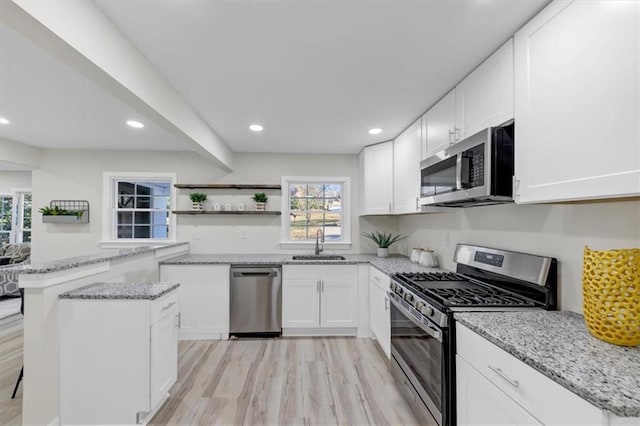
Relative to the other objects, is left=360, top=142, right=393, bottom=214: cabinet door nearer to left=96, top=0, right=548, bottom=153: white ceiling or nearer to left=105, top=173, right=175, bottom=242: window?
left=96, top=0, right=548, bottom=153: white ceiling

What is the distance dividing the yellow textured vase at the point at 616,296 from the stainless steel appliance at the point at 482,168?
534 mm

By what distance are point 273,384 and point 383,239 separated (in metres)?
2.27

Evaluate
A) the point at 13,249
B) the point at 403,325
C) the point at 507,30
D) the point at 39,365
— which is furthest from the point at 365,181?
the point at 13,249

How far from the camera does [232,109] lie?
102 inches

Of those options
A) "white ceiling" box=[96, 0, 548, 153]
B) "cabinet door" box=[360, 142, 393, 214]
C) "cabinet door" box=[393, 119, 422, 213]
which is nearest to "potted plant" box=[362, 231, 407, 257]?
"cabinet door" box=[360, 142, 393, 214]

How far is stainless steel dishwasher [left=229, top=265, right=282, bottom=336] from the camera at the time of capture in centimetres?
339

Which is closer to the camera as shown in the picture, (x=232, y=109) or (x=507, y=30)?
(x=507, y=30)

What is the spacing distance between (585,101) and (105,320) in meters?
2.80

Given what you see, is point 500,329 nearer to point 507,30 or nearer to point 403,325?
point 403,325

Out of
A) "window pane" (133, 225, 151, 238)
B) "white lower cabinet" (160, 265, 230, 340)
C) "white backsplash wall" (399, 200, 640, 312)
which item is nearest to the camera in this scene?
"white backsplash wall" (399, 200, 640, 312)

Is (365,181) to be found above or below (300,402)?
above

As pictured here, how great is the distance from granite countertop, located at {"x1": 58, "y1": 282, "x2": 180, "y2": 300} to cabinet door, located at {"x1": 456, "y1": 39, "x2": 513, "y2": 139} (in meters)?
2.38

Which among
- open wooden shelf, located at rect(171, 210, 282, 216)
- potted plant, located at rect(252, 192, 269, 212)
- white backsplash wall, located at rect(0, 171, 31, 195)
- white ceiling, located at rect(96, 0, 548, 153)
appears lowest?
open wooden shelf, located at rect(171, 210, 282, 216)

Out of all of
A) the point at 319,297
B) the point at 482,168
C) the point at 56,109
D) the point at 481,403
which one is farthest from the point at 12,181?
the point at 481,403
